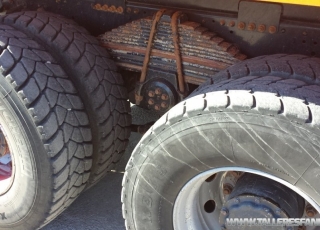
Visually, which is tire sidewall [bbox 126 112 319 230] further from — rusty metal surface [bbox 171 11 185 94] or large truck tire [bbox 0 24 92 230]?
rusty metal surface [bbox 171 11 185 94]

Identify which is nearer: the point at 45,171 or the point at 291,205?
the point at 291,205

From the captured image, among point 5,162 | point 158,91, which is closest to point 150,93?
point 158,91

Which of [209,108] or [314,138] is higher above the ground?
[209,108]

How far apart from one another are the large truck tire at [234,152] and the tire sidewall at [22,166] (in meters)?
0.51

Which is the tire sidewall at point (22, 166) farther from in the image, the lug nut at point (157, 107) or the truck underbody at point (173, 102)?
the lug nut at point (157, 107)

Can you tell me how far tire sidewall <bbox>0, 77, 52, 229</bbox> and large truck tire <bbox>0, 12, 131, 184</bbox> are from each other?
341 millimetres

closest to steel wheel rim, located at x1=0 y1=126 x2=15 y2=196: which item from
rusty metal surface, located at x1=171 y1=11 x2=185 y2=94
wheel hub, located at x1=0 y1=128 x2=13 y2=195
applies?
wheel hub, located at x1=0 y1=128 x2=13 y2=195

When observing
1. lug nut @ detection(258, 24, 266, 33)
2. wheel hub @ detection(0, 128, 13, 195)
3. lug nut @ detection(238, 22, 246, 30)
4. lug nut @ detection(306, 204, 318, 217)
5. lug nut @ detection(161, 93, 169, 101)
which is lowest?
lug nut @ detection(306, 204, 318, 217)

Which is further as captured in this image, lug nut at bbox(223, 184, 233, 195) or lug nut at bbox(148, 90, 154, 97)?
lug nut at bbox(148, 90, 154, 97)

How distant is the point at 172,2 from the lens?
2527 millimetres

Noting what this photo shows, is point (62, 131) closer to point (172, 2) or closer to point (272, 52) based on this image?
point (172, 2)

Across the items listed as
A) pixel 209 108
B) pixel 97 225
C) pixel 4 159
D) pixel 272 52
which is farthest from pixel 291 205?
pixel 4 159

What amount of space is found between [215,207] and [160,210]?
1.16 ft

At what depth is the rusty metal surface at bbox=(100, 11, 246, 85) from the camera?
8.04 feet
